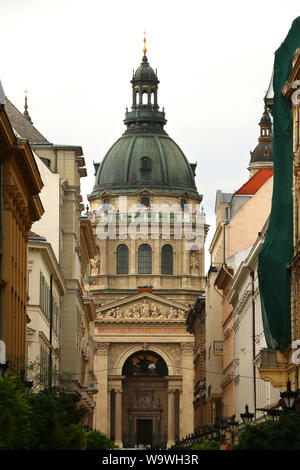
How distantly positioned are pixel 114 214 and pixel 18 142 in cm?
13256

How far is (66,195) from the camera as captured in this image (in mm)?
80125

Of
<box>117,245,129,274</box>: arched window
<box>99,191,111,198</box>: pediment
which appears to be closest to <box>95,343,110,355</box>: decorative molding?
<box>117,245,129,274</box>: arched window

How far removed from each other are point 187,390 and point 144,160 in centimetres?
3277

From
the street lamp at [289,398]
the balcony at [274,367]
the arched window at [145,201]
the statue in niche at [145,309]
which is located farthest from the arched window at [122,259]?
the street lamp at [289,398]

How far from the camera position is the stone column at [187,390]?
6324 inches

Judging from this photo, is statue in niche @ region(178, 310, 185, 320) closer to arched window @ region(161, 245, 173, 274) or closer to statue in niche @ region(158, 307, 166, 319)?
statue in niche @ region(158, 307, 166, 319)

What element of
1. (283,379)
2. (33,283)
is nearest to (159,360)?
(33,283)

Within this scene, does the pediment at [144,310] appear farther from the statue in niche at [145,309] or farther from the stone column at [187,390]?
the stone column at [187,390]

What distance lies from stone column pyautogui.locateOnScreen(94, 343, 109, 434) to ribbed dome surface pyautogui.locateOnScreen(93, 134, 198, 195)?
23.6 m

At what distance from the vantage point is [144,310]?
167m

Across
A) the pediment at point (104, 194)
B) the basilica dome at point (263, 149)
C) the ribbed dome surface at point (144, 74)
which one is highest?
the ribbed dome surface at point (144, 74)

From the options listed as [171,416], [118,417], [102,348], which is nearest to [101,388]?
[118,417]

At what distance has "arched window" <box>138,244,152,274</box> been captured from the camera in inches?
7018
